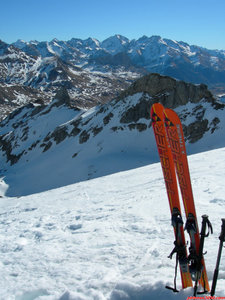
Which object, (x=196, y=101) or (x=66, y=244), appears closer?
(x=66, y=244)

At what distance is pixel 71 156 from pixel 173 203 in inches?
1680

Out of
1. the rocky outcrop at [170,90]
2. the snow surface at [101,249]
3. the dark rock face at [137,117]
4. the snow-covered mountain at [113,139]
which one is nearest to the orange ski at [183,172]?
the snow surface at [101,249]

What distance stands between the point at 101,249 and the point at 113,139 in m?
39.7

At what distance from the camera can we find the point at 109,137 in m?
48.2

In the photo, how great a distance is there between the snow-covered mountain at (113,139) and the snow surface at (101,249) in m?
24.8

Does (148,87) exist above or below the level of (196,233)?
above

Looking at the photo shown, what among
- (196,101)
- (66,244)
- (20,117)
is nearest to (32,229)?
(66,244)

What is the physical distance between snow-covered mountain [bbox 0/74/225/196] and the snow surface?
976 inches

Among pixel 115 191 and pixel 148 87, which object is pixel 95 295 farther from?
pixel 148 87

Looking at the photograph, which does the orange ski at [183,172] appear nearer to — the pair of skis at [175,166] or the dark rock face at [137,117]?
the pair of skis at [175,166]

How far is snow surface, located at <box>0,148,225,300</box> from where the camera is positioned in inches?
225

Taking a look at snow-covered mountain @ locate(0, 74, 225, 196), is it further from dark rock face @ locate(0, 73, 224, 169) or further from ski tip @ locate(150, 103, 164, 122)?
ski tip @ locate(150, 103, 164, 122)

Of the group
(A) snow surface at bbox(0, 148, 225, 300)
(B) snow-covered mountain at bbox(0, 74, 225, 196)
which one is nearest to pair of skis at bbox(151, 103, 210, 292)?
(A) snow surface at bbox(0, 148, 225, 300)

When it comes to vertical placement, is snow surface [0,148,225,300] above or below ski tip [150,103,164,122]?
below
